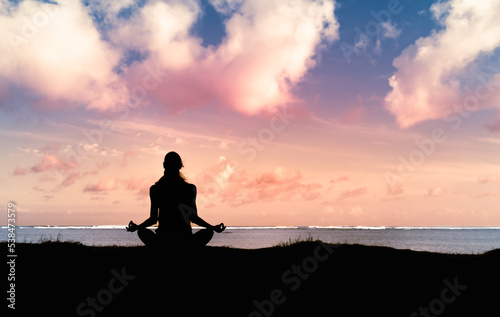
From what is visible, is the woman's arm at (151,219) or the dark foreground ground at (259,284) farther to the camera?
the dark foreground ground at (259,284)

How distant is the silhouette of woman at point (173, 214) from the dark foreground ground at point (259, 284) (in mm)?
300

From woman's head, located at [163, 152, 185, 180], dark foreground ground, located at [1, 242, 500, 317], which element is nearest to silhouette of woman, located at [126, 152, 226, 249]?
woman's head, located at [163, 152, 185, 180]

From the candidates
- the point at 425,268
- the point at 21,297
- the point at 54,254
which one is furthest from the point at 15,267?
the point at 425,268

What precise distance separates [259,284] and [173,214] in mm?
5113

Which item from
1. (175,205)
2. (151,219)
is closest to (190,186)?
(175,205)

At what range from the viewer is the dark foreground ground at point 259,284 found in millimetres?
9219

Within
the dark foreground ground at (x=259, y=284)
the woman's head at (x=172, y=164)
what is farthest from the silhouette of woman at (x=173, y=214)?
the dark foreground ground at (x=259, y=284)

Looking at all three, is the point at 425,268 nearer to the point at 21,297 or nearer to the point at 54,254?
the point at 21,297

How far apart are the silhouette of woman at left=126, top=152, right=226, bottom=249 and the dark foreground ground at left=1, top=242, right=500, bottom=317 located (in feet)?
0.98

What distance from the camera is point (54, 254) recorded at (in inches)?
612

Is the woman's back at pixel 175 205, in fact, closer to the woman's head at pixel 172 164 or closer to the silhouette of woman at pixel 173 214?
the silhouette of woman at pixel 173 214

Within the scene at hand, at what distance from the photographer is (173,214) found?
7617mm

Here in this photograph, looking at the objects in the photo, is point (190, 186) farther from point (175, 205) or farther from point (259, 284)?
point (259, 284)

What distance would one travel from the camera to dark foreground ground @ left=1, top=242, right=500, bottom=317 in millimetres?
9219
